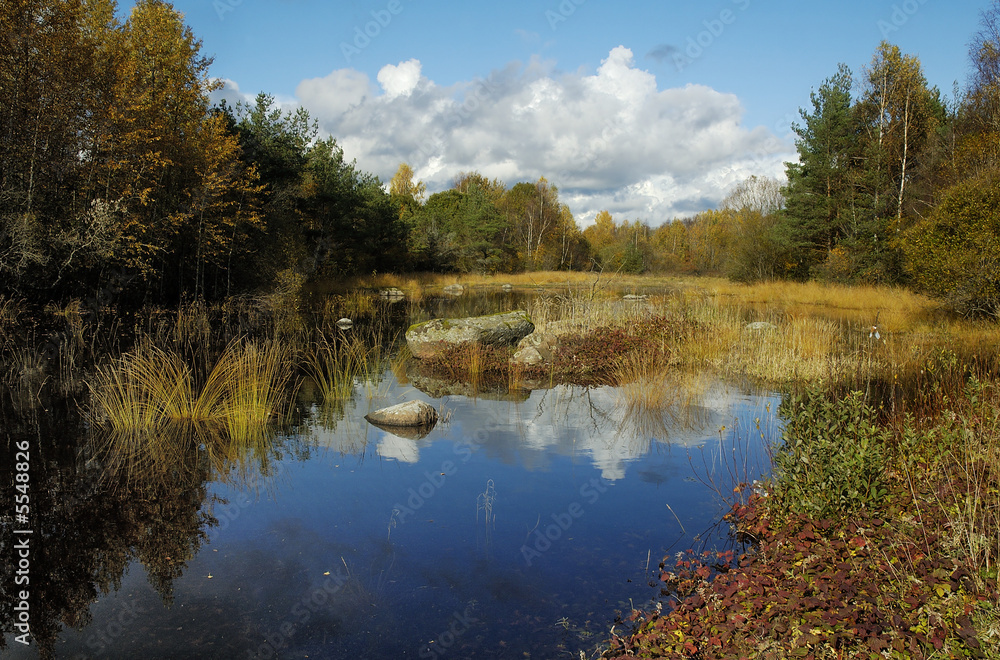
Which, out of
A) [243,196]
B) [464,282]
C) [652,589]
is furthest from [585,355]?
[464,282]

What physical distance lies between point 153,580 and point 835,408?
207 inches

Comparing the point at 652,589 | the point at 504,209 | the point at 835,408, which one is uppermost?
the point at 504,209

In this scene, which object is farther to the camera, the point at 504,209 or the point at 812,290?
the point at 504,209

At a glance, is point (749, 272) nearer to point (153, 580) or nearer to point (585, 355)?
point (585, 355)

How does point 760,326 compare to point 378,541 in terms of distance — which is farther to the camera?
point 760,326

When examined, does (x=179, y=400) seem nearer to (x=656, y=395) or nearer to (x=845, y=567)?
(x=656, y=395)

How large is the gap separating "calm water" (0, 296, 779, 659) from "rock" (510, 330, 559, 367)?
4.40m

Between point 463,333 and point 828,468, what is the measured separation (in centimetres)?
913

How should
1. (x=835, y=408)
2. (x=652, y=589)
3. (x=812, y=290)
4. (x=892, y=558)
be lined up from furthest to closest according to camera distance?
(x=812, y=290), (x=835, y=408), (x=652, y=589), (x=892, y=558)

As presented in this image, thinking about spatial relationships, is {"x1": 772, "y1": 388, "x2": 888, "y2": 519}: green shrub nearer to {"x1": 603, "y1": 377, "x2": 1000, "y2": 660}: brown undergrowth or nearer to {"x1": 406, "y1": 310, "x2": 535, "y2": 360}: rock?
{"x1": 603, "y1": 377, "x2": 1000, "y2": 660}: brown undergrowth

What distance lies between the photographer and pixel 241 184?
2023 centimetres

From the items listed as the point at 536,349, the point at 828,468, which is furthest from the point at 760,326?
the point at 828,468

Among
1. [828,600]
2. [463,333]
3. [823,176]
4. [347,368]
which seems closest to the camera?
[828,600]

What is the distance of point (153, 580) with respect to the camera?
4199 millimetres
